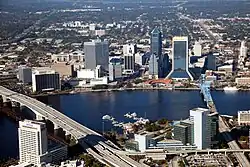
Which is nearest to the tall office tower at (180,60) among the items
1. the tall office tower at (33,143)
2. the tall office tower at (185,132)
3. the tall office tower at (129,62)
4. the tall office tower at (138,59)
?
the tall office tower at (129,62)

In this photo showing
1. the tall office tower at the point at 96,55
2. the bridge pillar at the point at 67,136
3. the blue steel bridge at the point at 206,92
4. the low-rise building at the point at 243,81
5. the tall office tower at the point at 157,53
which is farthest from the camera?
the tall office tower at the point at 96,55

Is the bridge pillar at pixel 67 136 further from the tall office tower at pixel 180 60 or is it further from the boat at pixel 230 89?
the tall office tower at pixel 180 60

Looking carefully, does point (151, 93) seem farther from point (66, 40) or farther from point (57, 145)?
point (66, 40)

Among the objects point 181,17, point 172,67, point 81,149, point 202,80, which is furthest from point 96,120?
point 181,17

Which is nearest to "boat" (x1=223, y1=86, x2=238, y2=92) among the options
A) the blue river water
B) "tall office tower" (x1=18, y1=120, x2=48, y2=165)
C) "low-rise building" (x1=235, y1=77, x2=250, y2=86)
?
the blue river water

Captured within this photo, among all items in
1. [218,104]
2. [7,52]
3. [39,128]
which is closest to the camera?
[39,128]
